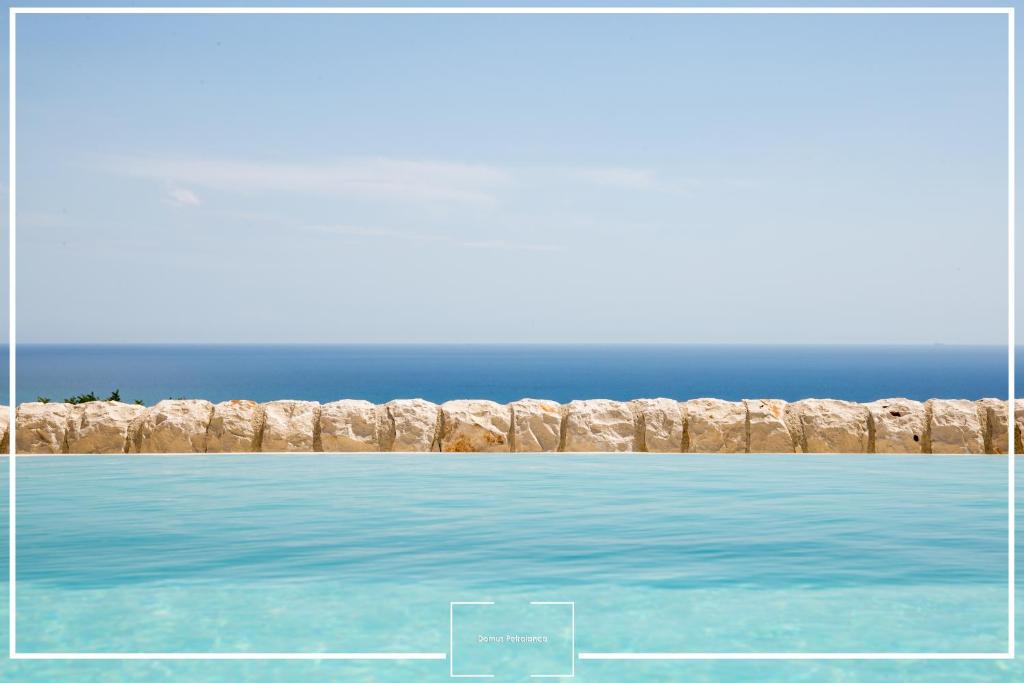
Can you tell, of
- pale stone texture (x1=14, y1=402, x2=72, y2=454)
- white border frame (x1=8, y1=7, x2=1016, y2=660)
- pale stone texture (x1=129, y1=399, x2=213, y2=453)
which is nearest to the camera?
white border frame (x1=8, y1=7, x2=1016, y2=660)

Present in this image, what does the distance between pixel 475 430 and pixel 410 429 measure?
0.64m

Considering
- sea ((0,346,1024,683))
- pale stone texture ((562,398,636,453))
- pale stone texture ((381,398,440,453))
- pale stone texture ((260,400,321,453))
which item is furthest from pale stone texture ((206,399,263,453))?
pale stone texture ((562,398,636,453))

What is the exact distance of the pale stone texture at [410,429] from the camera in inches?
390

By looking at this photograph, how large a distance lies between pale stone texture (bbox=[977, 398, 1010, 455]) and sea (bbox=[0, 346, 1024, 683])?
1.42 feet

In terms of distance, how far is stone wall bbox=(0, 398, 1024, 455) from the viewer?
990cm

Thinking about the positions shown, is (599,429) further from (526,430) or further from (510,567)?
(510,567)

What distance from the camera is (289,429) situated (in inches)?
391

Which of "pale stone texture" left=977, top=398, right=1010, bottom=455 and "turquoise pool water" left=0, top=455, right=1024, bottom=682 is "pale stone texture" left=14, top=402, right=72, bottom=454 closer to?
"turquoise pool water" left=0, top=455, right=1024, bottom=682

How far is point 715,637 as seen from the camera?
4.66 meters

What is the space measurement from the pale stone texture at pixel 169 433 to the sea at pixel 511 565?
45 cm

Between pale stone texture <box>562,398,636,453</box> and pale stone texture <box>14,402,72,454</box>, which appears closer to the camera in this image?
pale stone texture <box>14,402,72,454</box>

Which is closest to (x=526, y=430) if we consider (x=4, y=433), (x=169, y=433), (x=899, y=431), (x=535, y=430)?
(x=535, y=430)

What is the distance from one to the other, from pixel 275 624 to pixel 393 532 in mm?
1788

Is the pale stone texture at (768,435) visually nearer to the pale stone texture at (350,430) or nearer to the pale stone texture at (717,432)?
the pale stone texture at (717,432)
